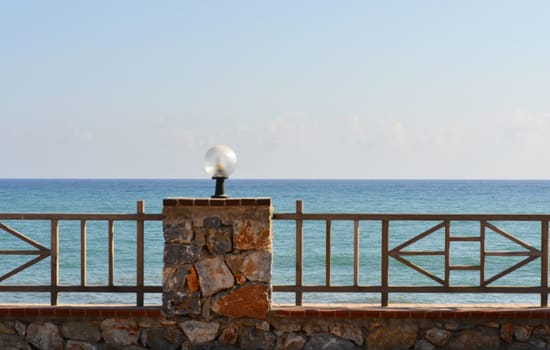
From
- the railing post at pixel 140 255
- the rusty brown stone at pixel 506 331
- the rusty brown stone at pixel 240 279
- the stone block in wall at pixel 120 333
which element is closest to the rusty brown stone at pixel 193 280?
the rusty brown stone at pixel 240 279

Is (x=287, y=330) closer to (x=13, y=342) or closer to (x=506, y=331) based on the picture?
(x=506, y=331)

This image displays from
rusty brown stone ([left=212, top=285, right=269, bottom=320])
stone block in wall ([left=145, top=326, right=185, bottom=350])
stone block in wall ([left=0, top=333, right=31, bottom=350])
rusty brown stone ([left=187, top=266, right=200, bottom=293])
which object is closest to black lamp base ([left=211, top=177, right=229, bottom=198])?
rusty brown stone ([left=187, top=266, right=200, bottom=293])

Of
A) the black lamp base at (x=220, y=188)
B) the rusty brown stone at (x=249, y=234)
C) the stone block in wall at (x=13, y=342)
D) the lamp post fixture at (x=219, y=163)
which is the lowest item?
the stone block in wall at (x=13, y=342)

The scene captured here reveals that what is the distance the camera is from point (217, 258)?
6.21 metres

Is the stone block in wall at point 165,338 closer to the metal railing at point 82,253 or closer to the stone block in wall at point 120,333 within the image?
the stone block in wall at point 120,333

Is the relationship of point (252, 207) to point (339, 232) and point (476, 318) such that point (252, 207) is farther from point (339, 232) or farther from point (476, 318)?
point (339, 232)

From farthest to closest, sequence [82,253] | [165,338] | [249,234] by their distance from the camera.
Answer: [82,253], [165,338], [249,234]

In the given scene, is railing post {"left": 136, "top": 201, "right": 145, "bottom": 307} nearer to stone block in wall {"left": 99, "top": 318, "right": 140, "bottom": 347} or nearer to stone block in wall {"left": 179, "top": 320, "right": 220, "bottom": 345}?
stone block in wall {"left": 99, "top": 318, "right": 140, "bottom": 347}

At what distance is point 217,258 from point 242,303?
0.48 m

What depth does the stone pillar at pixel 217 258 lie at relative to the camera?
244 inches

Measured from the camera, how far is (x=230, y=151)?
6434 mm

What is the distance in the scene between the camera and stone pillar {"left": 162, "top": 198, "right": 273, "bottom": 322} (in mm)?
6195

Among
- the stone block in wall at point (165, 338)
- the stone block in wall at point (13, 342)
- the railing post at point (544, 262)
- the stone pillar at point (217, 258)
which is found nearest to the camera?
the stone pillar at point (217, 258)

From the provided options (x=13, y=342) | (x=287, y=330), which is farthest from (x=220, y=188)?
(x=13, y=342)
